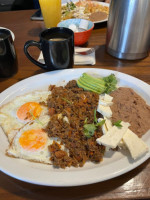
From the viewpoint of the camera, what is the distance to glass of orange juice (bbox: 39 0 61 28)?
2.18 metres

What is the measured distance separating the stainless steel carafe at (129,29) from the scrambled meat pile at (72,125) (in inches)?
28.7

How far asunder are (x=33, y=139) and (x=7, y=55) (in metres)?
0.88

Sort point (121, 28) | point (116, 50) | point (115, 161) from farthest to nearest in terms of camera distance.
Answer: point (116, 50), point (121, 28), point (115, 161)

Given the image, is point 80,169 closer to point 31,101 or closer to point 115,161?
point 115,161

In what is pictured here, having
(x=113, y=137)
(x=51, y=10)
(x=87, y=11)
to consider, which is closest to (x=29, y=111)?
(x=113, y=137)

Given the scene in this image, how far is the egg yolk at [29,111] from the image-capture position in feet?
4.16

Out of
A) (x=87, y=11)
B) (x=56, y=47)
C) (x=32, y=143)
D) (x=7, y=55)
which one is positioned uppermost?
(x=87, y=11)

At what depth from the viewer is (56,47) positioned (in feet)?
4.61

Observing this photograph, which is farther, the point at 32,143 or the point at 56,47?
the point at 56,47

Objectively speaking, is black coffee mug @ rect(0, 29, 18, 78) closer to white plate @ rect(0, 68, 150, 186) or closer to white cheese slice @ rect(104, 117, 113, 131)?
white plate @ rect(0, 68, 150, 186)

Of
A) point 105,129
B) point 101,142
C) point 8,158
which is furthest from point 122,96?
point 8,158

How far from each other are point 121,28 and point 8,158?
1563 mm

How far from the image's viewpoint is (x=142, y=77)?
1.60 metres

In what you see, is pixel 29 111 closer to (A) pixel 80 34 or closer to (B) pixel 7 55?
(B) pixel 7 55
